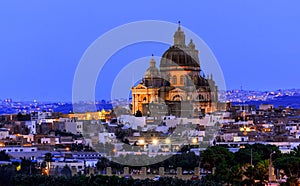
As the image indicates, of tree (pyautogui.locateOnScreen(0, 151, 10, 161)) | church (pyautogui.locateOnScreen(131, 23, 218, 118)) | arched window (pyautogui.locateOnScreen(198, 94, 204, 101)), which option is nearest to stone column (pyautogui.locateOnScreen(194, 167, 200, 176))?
tree (pyautogui.locateOnScreen(0, 151, 10, 161))

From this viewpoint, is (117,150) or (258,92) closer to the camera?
(117,150)

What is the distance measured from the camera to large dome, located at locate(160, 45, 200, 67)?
59.4 m

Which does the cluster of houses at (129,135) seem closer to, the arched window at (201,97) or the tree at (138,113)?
the tree at (138,113)

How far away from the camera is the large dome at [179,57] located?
59.4 metres

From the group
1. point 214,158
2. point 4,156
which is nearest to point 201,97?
point 4,156

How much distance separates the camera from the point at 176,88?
5862 cm

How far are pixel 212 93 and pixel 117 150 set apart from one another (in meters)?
21.0

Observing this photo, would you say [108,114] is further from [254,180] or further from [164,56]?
[254,180]

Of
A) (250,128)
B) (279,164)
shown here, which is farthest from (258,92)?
(279,164)

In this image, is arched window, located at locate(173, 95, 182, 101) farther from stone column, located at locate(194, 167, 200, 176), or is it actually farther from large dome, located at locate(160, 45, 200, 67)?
stone column, located at locate(194, 167, 200, 176)

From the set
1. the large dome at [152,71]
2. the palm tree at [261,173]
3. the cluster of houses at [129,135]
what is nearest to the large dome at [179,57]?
the large dome at [152,71]

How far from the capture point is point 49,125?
56.3m

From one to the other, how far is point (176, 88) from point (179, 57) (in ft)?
6.83

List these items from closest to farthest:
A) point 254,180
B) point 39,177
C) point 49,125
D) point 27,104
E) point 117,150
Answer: point 254,180
point 39,177
point 117,150
point 49,125
point 27,104
